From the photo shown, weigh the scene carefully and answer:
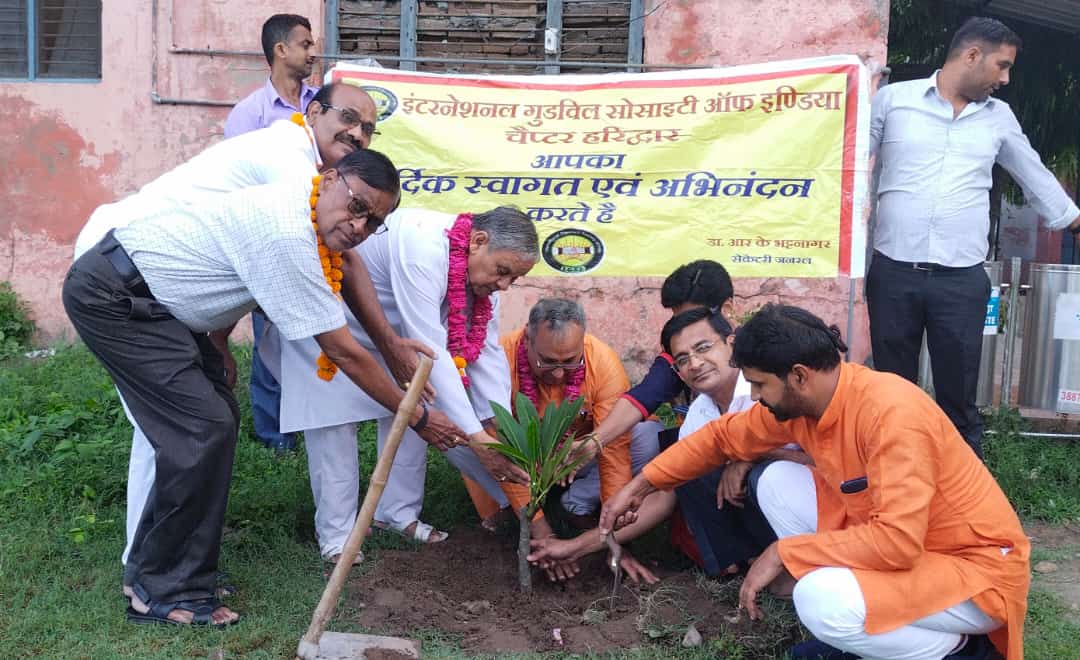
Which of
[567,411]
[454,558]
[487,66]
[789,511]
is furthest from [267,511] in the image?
[487,66]

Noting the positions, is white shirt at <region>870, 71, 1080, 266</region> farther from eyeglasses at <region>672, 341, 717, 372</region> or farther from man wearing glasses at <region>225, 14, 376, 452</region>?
man wearing glasses at <region>225, 14, 376, 452</region>

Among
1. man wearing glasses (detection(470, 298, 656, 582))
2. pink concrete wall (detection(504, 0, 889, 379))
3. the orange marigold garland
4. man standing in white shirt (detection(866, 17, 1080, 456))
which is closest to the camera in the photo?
the orange marigold garland

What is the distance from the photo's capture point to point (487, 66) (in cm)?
703

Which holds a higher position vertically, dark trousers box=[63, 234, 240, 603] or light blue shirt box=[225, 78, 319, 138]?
light blue shirt box=[225, 78, 319, 138]

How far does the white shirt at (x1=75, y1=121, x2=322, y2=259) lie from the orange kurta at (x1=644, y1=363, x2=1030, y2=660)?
2044 mm

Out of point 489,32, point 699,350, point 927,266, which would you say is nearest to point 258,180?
point 699,350

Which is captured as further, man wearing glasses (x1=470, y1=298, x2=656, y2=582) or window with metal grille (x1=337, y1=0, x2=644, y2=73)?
window with metal grille (x1=337, y1=0, x2=644, y2=73)

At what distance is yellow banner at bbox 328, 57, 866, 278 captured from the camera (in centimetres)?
612

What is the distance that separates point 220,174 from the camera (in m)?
3.91

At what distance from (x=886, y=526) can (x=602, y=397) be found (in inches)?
68.5

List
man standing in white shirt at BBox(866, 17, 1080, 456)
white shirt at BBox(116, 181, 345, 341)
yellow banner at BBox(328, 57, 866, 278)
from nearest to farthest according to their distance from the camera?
1. white shirt at BBox(116, 181, 345, 341)
2. man standing in white shirt at BBox(866, 17, 1080, 456)
3. yellow banner at BBox(328, 57, 866, 278)

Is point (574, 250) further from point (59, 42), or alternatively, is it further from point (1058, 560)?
point (59, 42)

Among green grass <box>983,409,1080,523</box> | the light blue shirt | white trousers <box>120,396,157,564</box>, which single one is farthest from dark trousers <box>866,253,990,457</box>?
white trousers <box>120,396,157,564</box>

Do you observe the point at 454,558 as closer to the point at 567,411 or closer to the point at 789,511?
the point at 567,411
